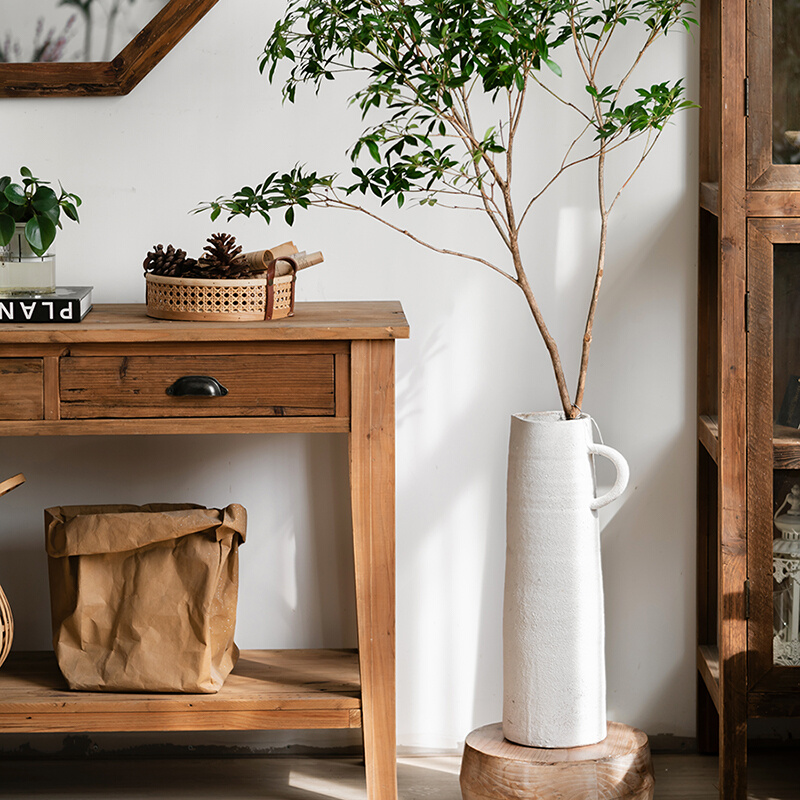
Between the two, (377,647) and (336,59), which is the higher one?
(336,59)

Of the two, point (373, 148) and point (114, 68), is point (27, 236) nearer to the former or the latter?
point (114, 68)

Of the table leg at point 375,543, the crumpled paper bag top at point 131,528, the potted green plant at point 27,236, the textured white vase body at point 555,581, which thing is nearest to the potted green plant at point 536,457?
the textured white vase body at point 555,581

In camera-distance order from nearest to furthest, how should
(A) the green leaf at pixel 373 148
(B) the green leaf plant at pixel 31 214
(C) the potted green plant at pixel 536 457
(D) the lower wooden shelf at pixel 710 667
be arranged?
(A) the green leaf at pixel 373 148 < (C) the potted green plant at pixel 536 457 < (B) the green leaf plant at pixel 31 214 < (D) the lower wooden shelf at pixel 710 667

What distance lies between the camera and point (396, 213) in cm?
210

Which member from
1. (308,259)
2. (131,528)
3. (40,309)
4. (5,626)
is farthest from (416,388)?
(5,626)

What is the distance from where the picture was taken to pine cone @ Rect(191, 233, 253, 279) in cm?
177

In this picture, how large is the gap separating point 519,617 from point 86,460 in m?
0.94

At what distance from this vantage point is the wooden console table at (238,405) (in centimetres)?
168

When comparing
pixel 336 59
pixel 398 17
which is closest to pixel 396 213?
pixel 336 59

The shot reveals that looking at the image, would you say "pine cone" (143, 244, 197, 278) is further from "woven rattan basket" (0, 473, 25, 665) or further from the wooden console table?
"woven rattan basket" (0, 473, 25, 665)

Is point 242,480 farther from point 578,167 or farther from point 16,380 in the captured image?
point 578,167

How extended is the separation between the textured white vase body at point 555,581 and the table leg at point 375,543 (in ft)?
0.69

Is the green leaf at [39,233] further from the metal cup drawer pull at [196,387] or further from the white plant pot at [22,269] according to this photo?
the metal cup drawer pull at [196,387]

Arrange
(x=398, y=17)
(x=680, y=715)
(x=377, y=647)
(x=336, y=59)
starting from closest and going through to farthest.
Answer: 1. (x=398, y=17)
2. (x=377, y=647)
3. (x=336, y=59)
4. (x=680, y=715)
